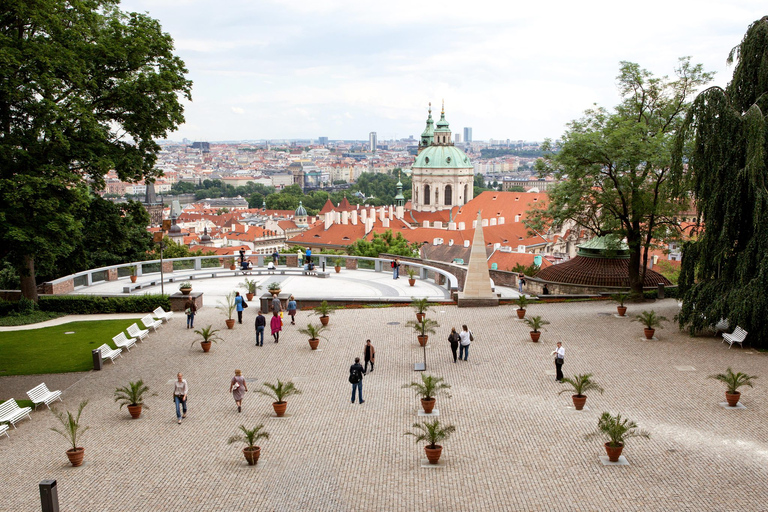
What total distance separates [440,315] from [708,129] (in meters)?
11.4

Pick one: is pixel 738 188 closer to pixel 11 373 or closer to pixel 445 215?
pixel 11 373

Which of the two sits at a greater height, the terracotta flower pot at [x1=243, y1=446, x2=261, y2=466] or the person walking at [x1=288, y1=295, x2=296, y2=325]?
the person walking at [x1=288, y1=295, x2=296, y2=325]

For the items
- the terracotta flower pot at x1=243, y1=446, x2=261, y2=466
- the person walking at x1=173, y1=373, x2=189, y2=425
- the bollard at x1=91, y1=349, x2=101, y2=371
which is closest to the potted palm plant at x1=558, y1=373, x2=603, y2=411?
the terracotta flower pot at x1=243, y1=446, x2=261, y2=466

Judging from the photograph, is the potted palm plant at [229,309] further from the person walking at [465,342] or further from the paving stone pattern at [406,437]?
the person walking at [465,342]

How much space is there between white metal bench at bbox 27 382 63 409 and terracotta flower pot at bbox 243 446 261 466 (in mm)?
6432

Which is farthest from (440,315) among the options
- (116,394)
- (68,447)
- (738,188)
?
(68,447)

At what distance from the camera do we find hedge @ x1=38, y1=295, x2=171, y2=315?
98.6 feet

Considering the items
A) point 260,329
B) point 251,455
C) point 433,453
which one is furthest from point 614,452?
point 260,329

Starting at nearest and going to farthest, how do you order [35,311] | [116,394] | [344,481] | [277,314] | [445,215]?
[344,481] → [116,394] → [277,314] → [35,311] → [445,215]

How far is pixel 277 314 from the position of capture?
24672 mm

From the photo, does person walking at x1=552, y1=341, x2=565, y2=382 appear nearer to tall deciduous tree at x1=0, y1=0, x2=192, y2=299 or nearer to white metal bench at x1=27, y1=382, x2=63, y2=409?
white metal bench at x1=27, y1=382, x2=63, y2=409

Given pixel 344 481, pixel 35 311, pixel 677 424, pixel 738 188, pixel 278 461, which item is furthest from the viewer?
pixel 35 311

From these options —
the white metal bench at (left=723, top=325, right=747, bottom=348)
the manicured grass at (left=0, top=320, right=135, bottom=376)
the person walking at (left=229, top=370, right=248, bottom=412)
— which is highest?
the white metal bench at (left=723, top=325, right=747, bottom=348)

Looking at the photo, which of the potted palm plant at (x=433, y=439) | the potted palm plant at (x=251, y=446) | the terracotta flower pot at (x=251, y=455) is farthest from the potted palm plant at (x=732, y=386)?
the terracotta flower pot at (x=251, y=455)
